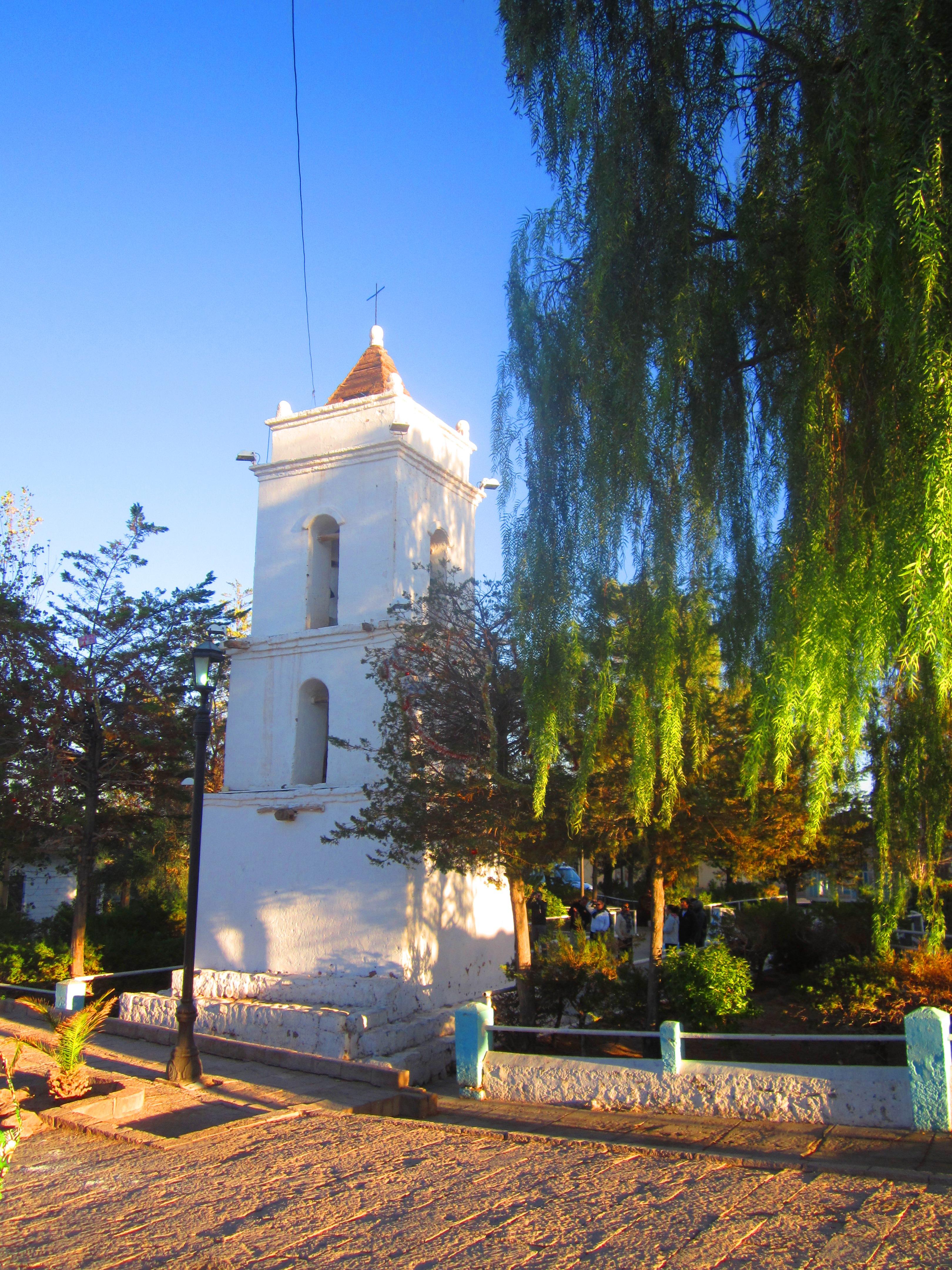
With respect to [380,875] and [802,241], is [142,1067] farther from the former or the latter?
[802,241]

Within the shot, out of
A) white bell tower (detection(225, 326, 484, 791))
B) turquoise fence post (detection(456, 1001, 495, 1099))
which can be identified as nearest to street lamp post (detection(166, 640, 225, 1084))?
turquoise fence post (detection(456, 1001, 495, 1099))

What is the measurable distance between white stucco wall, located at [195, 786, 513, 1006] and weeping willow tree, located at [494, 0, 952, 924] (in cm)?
543

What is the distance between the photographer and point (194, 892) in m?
9.54

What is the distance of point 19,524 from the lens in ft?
76.1

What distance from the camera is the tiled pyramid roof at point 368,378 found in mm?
14727

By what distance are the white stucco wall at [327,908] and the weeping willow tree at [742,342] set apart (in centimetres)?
543

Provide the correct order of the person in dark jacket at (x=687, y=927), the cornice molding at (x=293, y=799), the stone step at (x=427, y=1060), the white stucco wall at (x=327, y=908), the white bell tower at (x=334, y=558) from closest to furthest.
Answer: the stone step at (x=427, y=1060)
the white stucco wall at (x=327, y=908)
the cornice molding at (x=293, y=799)
the white bell tower at (x=334, y=558)
the person in dark jacket at (x=687, y=927)

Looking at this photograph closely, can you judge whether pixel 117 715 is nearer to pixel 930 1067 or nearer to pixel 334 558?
pixel 334 558

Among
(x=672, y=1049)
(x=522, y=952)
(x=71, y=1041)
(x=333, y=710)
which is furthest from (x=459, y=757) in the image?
(x=71, y=1041)

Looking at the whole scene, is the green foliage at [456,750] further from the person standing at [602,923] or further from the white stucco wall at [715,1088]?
the person standing at [602,923]

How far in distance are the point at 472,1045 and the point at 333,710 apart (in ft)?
18.0

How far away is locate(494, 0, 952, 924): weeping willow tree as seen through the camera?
207 inches

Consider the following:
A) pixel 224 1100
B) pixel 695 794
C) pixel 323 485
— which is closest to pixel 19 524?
pixel 323 485

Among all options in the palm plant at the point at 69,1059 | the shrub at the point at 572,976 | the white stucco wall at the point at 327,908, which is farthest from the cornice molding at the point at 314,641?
the palm plant at the point at 69,1059
